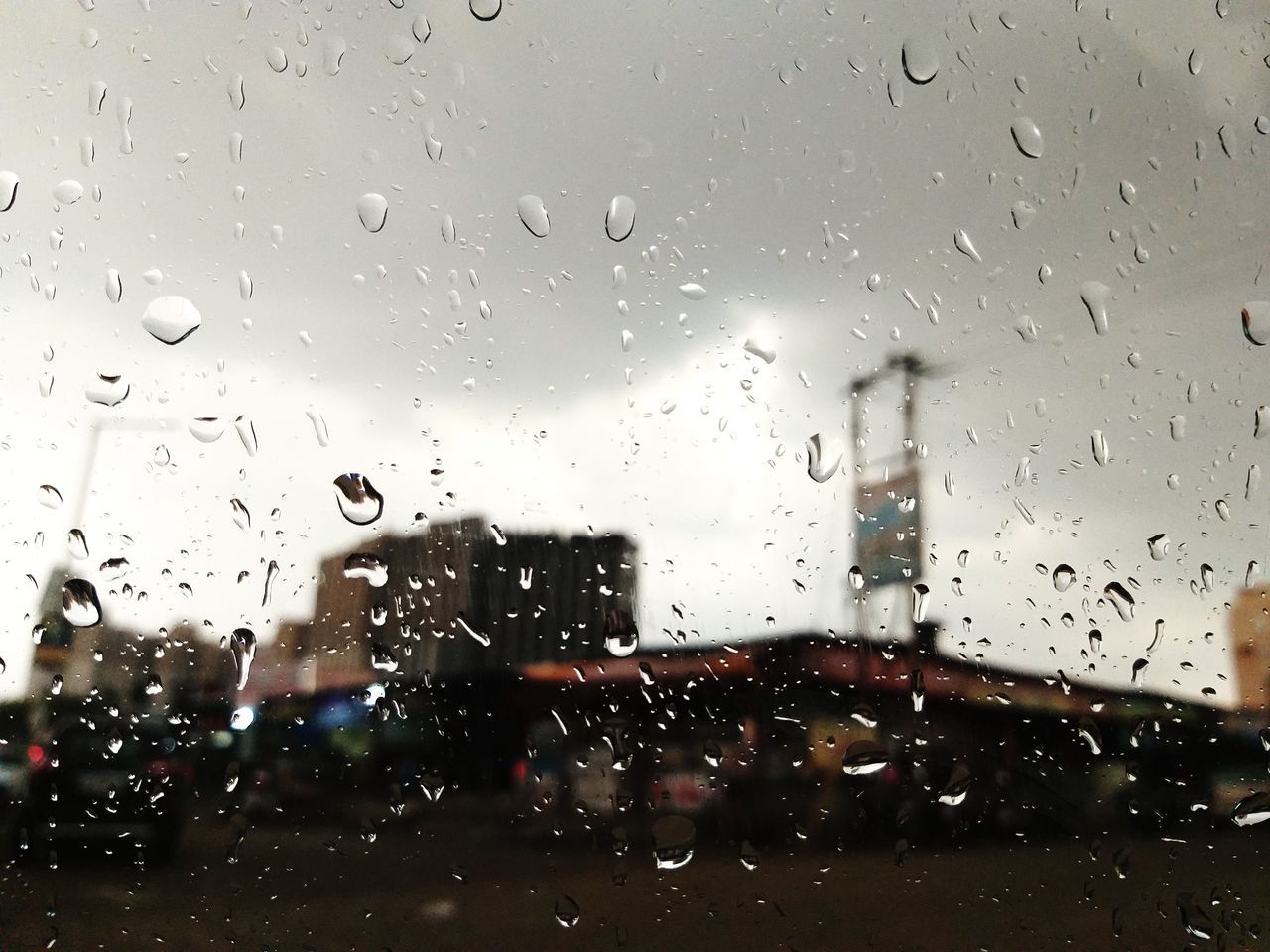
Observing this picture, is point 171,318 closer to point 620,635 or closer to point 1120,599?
point 620,635

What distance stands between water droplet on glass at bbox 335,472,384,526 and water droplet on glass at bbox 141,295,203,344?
0.73 ft

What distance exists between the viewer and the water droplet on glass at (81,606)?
2.55 ft

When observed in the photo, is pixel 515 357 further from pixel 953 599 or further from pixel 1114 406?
pixel 1114 406

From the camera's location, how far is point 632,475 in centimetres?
85

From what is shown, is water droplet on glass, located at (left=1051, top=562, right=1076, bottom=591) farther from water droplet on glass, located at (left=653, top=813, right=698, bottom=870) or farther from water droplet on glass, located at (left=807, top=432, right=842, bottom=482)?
water droplet on glass, located at (left=653, top=813, right=698, bottom=870)

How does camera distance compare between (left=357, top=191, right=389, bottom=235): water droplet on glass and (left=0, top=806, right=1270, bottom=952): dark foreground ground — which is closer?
(left=0, top=806, right=1270, bottom=952): dark foreground ground

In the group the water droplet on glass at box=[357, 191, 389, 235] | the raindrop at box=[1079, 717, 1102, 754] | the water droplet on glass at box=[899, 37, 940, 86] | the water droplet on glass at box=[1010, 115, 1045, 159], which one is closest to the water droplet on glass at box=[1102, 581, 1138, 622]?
the raindrop at box=[1079, 717, 1102, 754]

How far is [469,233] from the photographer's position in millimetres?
872

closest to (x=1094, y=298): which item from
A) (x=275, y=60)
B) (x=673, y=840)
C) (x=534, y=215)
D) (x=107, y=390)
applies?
(x=534, y=215)

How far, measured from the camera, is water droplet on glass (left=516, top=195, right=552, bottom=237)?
0.89 m

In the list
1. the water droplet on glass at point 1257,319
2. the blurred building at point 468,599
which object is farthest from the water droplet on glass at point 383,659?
the water droplet on glass at point 1257,319

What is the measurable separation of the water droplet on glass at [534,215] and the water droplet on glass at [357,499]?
329mm

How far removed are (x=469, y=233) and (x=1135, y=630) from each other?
2.71ft

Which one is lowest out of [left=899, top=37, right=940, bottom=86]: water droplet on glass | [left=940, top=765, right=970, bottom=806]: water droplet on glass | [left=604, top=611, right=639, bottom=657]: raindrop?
[left=940, top=765, right=970, bottom=806]: water droplet on glass
